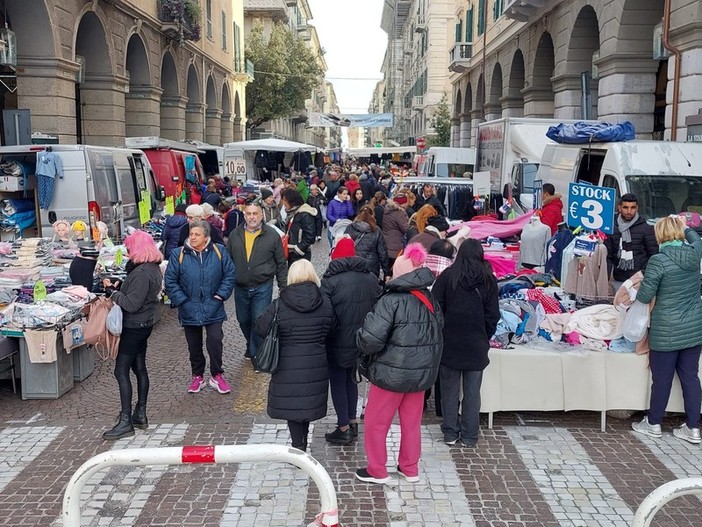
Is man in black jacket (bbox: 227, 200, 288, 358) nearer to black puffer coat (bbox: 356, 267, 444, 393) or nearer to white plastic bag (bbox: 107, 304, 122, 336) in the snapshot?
white plastic bag (bbox: 107, 304, 122, 336)

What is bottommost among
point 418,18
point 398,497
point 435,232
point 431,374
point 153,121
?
point 398,497

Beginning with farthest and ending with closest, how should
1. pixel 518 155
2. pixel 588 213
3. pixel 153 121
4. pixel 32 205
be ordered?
pixel 153 121 < pixel 518 155 < pixel 32 205 < pixel 588 213

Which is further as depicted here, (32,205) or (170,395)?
(32,205)

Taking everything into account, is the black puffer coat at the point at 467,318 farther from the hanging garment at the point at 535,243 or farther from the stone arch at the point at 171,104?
the stone arch at the point at 171,104

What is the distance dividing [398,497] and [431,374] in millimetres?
927

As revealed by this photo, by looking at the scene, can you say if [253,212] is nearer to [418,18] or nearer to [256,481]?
[256,481]

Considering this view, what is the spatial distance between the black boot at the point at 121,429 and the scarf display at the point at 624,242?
5504 millimetres

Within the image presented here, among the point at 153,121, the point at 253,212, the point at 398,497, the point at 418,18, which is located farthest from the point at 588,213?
the point at 418,18

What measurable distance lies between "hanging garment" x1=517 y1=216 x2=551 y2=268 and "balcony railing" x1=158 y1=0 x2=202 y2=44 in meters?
20.6

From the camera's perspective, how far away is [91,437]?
21.9 feet

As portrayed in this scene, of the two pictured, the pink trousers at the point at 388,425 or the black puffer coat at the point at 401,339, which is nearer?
the black puffer coat at the point at 401,339

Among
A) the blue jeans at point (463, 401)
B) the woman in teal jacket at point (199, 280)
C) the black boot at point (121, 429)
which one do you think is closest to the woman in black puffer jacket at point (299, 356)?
the blue jeans at point (463, 401)

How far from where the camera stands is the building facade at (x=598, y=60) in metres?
15.3

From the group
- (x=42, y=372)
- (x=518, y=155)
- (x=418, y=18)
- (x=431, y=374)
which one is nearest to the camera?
(x=431, y=374)
